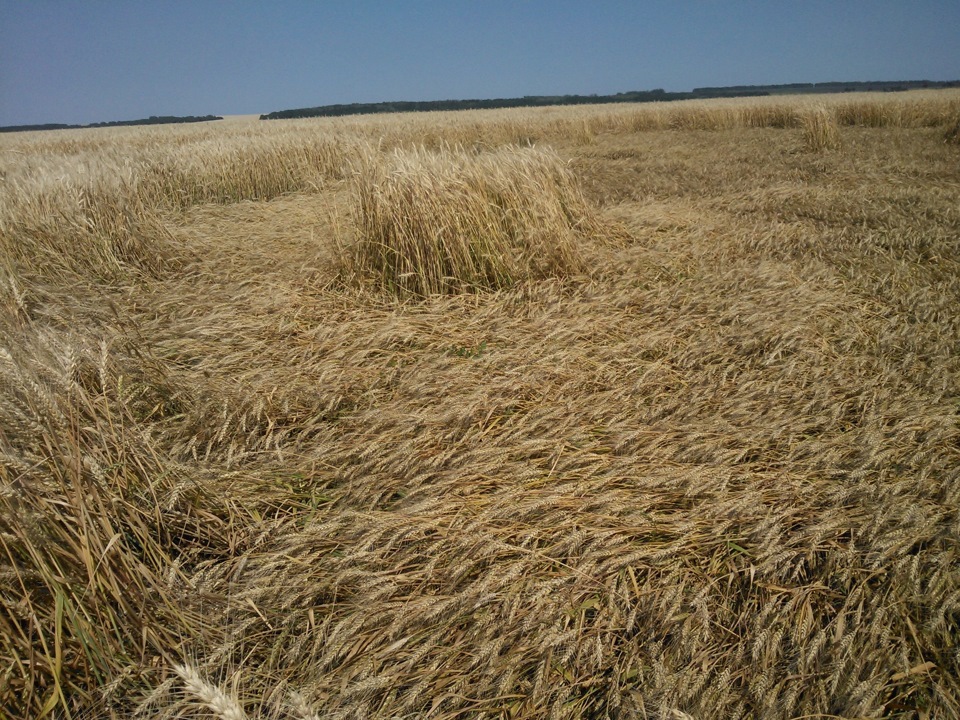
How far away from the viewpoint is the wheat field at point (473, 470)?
50.5 inches

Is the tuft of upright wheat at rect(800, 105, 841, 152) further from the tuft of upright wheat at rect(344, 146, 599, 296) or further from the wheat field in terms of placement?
the tuft of upright wheat at rect(344, 146, 599, 296)

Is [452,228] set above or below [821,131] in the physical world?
below

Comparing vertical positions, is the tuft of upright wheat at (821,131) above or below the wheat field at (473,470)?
above

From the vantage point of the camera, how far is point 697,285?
3820 millimetres

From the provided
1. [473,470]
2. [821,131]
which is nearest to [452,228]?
[473,470]

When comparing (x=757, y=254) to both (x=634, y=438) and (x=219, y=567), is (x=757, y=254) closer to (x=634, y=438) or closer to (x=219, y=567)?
(x=634, y=438)

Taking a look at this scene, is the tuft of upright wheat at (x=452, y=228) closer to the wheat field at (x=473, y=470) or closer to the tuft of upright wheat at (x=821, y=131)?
the wheat field at (x=473, y=470)

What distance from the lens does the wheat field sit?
1282mm

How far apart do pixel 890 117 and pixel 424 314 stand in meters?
17.3

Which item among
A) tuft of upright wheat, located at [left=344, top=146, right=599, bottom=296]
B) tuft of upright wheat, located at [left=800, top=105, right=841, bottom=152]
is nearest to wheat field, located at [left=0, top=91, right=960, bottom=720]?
tuft of upright wheat, located at [left=344, top=146, right=599, bottom=296]

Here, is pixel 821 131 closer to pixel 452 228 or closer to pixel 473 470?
pixel 452 228

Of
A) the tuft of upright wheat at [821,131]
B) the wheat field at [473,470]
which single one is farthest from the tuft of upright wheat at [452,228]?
the tuft of upright wheat at [821,131]

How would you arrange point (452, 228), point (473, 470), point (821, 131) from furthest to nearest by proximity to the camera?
1. point (821, 131)
2. point (452, 228)
3. point (473, 470)

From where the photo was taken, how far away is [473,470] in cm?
202
